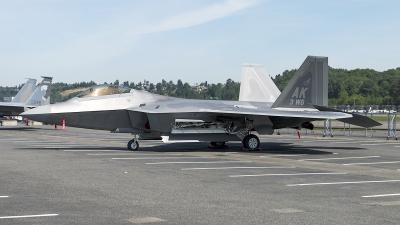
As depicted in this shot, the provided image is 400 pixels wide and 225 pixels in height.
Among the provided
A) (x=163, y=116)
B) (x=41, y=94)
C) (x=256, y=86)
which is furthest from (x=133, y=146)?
(x=41, y=94)

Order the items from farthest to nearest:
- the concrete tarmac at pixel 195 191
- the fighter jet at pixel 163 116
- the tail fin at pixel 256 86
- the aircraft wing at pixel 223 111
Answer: the tail fin at pixel 256 86, the fighter jet at pixel 163 116, the aircraft wing at pixel 223 111, the concrete tarmac at pixel 195 191

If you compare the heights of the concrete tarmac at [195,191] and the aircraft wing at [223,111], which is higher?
the aircraft wing at [223,111]

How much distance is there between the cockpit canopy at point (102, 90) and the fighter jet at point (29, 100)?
2664 centimetres

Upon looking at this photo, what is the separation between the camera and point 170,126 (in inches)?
749

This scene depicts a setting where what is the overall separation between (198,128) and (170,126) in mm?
1162

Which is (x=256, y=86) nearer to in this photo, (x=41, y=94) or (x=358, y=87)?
(x=41, y=94)

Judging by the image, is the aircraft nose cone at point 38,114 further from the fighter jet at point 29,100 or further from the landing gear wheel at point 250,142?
the fighter jet at point 29,100

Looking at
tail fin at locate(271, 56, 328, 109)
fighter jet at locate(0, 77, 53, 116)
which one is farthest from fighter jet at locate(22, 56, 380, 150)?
fighter jet at locate(0, 77, 53, 116)

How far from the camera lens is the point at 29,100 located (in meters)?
46.0

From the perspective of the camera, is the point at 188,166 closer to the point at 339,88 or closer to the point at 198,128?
the point at 198,128

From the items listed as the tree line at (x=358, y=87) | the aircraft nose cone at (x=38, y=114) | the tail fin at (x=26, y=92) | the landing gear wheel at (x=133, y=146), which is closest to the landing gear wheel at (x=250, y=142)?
the landing gear wheel at (x=133, y=146)

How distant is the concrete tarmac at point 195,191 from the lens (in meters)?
6.79

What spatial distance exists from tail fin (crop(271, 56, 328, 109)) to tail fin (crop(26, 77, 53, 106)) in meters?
30.4

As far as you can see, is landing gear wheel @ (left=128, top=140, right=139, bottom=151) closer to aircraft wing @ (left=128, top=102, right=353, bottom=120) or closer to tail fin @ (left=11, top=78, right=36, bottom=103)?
aircraft wing @ (left=128, top=102, right=353, bottom=120)
